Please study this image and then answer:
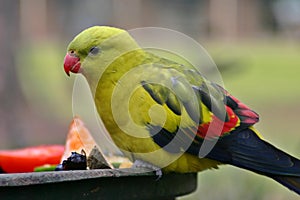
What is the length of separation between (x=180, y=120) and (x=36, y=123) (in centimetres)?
664

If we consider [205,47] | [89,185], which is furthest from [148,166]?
[205,47]

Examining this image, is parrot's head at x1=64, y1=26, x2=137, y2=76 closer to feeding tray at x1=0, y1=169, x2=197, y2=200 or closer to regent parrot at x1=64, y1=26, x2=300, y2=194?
regent parrot at x1=64, y1=26, x2=300, y2=194

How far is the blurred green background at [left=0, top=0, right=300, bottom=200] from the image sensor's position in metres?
5.67

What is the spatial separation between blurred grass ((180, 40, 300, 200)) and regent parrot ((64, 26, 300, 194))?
1.50m

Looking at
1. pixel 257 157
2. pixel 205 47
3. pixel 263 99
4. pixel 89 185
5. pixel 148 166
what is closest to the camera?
pixel 89 185

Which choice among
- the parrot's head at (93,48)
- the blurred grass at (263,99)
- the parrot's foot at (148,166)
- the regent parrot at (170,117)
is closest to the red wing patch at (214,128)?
the regent parrot at (170,117)

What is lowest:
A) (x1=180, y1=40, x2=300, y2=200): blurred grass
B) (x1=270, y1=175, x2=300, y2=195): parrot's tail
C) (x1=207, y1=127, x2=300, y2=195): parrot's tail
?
(x1=180, y1=40, x2=300, y2=200): blurred grass

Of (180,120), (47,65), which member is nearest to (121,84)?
(180,120)

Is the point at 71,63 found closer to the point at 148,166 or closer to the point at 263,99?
the point at 148,166

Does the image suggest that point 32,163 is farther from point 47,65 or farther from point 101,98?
point 47,65

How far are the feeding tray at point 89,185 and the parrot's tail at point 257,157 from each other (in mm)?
284

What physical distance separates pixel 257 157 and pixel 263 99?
10.4 meters

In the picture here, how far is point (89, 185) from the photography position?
1.95 m

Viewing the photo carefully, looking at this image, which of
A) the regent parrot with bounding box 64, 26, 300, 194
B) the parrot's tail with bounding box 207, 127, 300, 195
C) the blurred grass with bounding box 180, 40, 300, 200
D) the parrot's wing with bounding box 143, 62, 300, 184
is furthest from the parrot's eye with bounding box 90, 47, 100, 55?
the blurred grass with bounding box 180, 40, 300, 200
